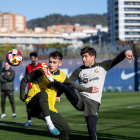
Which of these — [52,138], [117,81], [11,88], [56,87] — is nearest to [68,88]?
[56,87]

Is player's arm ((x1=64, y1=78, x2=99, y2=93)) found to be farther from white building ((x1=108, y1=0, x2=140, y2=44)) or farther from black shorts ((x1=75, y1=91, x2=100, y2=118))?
white building ((x1=108, y1=0, x2=140, y2=44))

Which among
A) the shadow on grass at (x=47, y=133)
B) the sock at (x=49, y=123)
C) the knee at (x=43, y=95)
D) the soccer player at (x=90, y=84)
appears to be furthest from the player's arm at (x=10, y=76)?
the sock at (x=49, y=123)

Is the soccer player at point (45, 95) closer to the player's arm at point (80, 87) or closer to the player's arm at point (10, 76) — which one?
the player's arm at point (80, 87)

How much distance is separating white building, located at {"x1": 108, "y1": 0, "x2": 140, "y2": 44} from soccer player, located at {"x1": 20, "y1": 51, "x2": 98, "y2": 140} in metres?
124

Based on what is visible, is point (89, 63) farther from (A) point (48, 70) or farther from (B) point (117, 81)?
(B) point (117, 81)

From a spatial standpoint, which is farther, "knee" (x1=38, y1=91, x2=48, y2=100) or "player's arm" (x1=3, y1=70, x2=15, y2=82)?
"player's arm" (x1=3, y1=70, x2=15, y2=82)

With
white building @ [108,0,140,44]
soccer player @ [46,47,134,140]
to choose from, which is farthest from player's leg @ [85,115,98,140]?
white building @ [108,0,140,44]

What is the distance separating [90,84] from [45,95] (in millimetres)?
1046

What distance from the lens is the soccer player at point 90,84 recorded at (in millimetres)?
5781

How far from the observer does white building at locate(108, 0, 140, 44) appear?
128250 mm

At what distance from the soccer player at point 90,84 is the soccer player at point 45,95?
23cm

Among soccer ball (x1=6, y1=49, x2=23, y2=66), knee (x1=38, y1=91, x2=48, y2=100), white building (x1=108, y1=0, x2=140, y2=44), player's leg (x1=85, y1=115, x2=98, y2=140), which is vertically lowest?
player's leg (x1=85, y1=115, x2=98, y2=140)

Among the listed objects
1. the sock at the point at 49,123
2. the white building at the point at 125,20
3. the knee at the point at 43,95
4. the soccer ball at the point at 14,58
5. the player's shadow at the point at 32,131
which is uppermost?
the white building at the point at 125,20

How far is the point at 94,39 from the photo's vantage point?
157875mm
